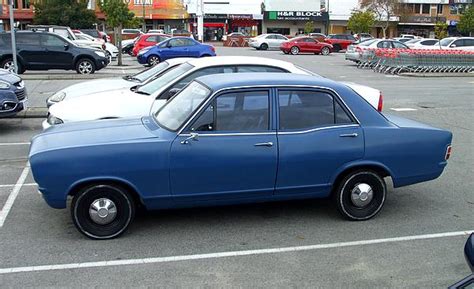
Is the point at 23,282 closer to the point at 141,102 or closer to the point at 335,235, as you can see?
the point at 335,235

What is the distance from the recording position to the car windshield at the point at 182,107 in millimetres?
5082

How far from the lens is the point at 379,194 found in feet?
18.0

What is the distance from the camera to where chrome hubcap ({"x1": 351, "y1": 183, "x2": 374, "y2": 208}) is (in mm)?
5375

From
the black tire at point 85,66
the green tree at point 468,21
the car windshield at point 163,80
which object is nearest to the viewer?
the car windshield at point 163,80

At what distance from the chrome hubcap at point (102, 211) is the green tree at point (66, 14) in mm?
55976

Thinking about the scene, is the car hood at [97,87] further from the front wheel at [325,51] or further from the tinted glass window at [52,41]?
the front wheel at [325,51]

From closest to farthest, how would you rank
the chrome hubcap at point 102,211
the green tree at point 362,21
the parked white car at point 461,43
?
1. the chrome hubcap at point 102,211
2. the parked white car at point 461,43
3. the green tree at point 362,21

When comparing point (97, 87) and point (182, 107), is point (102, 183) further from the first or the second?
point (97, 87)

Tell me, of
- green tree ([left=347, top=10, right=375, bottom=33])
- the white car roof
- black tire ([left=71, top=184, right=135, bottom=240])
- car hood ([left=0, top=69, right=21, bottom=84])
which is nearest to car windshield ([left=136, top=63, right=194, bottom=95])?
the white car roof

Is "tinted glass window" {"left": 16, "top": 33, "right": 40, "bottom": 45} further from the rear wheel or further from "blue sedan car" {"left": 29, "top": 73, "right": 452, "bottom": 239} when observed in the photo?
the rear wheel

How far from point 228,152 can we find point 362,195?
1.56 metres

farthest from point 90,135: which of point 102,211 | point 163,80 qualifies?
point 163,80

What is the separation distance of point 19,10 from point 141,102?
222 ft

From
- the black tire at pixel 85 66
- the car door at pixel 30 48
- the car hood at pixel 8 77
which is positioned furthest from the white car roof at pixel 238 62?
the car door at pixel 30 48
